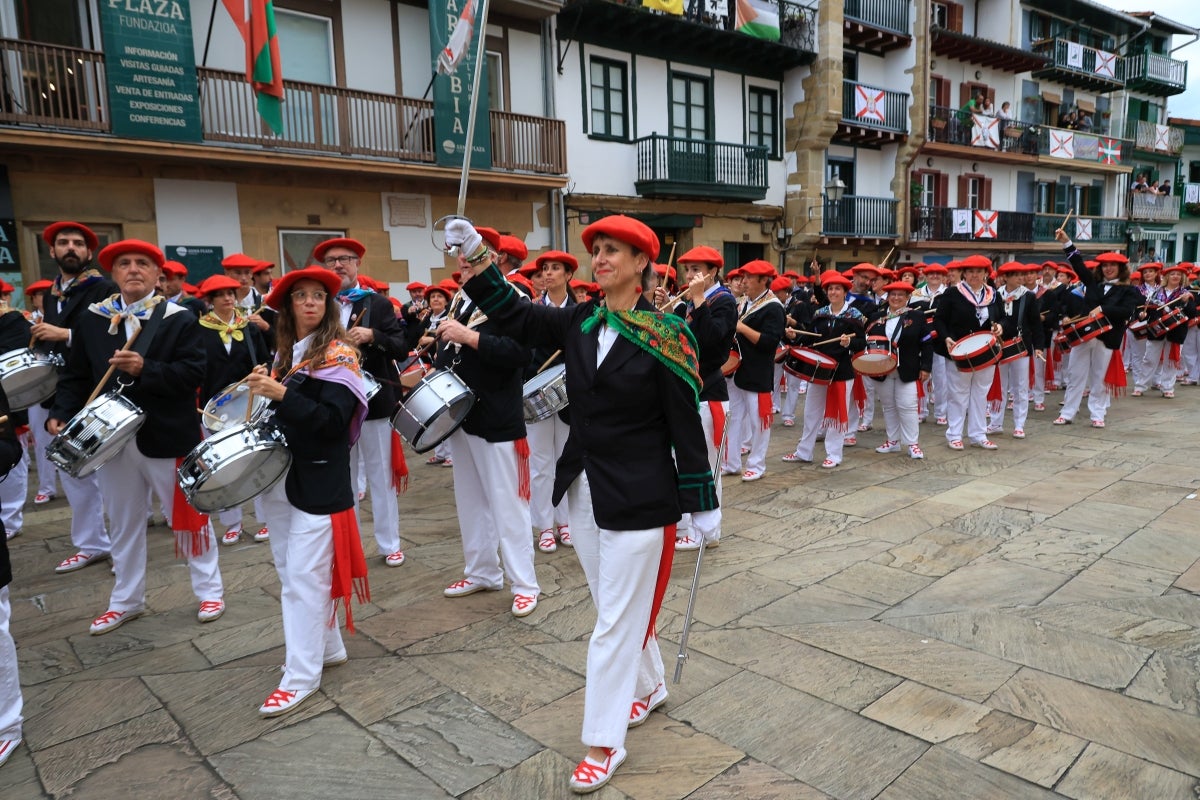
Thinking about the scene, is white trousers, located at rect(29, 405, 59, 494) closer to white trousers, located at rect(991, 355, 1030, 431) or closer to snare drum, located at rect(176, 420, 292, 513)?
snare drum, located at rect(176, 420, 292, 513)

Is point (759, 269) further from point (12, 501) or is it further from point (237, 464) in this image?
point (12, 501)

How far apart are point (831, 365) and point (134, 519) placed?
246 inches

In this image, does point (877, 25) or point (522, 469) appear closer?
point (522, 469)

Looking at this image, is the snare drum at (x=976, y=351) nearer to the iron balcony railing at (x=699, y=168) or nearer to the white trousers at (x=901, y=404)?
the white trousers at (x=901, y=404)

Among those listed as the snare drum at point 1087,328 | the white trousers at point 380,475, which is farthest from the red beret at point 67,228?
the snare drum at point 1087,328

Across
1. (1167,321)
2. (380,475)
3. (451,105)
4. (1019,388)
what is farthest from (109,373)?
(1167,321)

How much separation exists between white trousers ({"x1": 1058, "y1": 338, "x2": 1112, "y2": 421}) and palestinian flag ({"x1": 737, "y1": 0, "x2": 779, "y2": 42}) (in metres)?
12.1

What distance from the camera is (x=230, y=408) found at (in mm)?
4160

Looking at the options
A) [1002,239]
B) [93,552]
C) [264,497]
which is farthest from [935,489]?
[1002,239]

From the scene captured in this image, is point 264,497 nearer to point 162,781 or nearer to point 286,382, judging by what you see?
point 286,382

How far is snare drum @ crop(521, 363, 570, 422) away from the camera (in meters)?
5.07

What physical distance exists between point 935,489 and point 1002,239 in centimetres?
2343

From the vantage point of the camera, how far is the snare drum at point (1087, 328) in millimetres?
9969

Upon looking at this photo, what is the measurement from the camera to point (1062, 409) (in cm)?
1057
